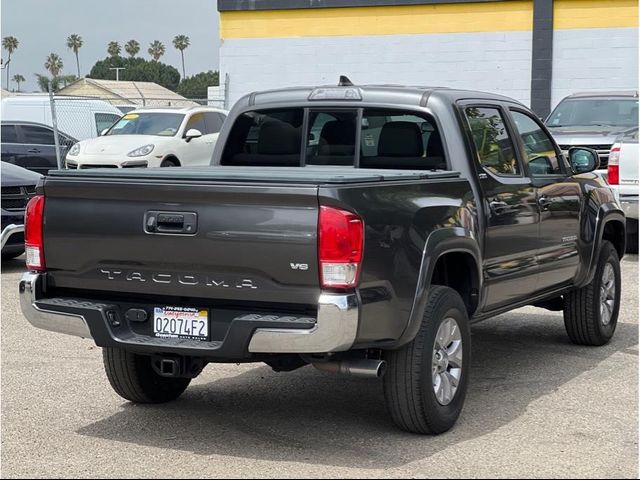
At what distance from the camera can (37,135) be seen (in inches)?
830

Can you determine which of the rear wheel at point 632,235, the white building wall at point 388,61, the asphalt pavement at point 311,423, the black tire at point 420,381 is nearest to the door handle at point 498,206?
the black tire at point 420,381

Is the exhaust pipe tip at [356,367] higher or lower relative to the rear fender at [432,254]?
lower

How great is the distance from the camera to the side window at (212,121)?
2038 cm

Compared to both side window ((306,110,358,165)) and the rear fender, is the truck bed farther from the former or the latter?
side window ((306,110,358,165))

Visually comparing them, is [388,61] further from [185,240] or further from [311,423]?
[185,240]

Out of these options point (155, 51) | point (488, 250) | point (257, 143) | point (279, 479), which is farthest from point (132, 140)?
point (155, 51)

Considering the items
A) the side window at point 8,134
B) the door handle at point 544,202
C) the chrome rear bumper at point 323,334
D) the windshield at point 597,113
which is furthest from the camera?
the side window at point 8,134

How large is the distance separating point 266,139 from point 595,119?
11.1 meters

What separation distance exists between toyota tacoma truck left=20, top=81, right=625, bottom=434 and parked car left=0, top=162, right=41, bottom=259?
5843 millimetres

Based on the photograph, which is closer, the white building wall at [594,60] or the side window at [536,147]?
the side window at [536,147]

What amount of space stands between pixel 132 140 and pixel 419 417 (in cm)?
1386

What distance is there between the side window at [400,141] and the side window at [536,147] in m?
0.98

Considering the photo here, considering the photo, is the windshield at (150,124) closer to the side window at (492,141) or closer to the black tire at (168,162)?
the black tire at (168,162)

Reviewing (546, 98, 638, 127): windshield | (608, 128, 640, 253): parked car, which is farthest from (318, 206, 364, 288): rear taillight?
(546, 98, 638, 127): windshield
